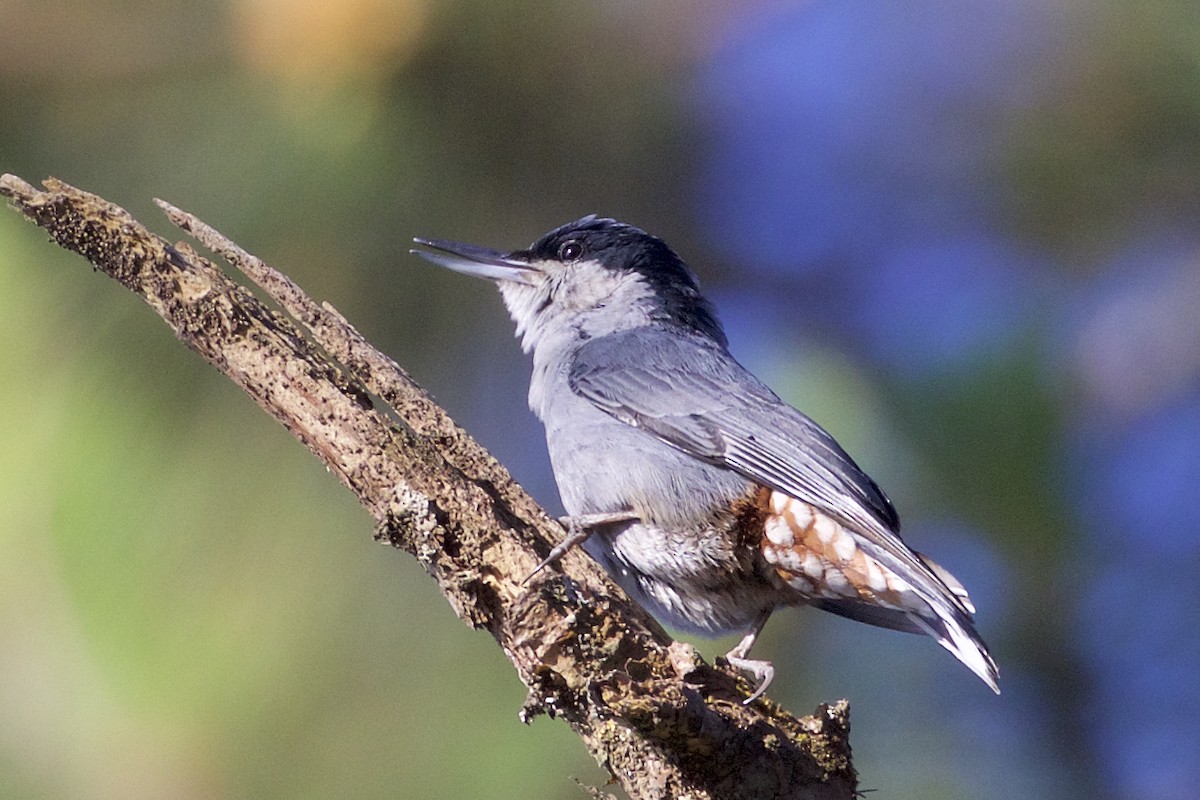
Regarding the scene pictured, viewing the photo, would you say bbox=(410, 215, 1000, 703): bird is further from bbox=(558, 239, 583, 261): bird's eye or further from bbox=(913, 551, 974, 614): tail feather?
bbox=(558, 239, 583, 261): bird's eye

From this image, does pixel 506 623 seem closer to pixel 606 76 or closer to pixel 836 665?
pixel 836 665

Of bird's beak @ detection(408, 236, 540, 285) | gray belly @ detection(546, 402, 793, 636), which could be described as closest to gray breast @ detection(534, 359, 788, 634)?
gray belly @ detection(546, 402, 793, 636)

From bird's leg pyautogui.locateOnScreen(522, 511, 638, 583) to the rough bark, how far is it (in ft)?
0.10

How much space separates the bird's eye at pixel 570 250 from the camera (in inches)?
137

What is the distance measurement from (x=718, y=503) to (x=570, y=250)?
1.12 meters

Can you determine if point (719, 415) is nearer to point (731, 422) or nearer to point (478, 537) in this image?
point (731, 422)

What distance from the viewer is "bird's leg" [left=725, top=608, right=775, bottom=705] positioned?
2.15 m

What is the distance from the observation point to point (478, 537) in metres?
2.06

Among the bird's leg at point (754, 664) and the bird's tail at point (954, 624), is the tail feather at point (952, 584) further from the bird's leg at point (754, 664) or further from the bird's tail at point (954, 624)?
the bird's leg at point (754, 664)

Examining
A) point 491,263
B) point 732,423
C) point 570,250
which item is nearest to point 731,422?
point 732,423

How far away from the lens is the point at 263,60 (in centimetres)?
412

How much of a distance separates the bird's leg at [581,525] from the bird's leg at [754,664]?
38 cm

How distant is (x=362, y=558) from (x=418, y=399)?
1.20 m

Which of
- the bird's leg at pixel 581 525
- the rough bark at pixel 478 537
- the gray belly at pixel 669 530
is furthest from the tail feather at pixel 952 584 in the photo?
the bird's leg at pixel 581 525
